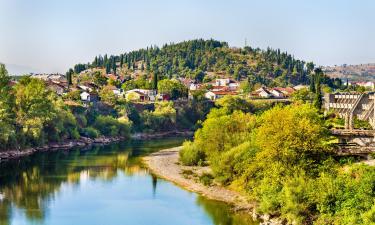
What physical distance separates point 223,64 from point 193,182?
461ft

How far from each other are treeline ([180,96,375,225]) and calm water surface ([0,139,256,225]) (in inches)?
106

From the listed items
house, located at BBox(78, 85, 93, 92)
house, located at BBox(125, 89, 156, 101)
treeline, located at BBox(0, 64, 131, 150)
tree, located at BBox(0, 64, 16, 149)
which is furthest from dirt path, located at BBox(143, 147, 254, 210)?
house, located at BBox(78, 85, 93, 92)

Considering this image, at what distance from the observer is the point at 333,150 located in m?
36.0

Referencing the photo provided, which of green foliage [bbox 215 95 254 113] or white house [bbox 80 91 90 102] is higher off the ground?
white house [bbox 80 91 90 102]

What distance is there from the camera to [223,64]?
604 feet

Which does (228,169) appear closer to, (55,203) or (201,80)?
(55,203)

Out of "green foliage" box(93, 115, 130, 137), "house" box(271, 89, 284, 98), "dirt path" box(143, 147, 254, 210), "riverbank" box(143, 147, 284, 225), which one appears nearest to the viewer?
"riverbank" box(143, 147, 284, 225)

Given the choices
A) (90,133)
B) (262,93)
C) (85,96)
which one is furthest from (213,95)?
(90,133)

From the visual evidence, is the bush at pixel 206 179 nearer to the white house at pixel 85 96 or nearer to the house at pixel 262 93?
the white house at pixel 85 96

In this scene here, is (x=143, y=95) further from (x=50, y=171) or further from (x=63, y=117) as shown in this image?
(x=50, y=171)

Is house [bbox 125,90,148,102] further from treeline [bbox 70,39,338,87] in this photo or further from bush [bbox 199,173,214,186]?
bush [bbox 199,173,214,186]

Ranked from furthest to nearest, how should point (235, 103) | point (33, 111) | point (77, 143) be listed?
1. point (235, 103)
2. point (77, 143)
3. point (33, 111)

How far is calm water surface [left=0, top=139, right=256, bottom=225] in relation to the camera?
34.2 meters

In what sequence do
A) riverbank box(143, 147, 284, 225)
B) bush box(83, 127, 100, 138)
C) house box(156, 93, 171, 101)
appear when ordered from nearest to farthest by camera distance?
1. riverbank box(143, 147, 284, 225)
2. bush box(83, 127, 100, 138)
3. house box(156, 93, 171, 101)
